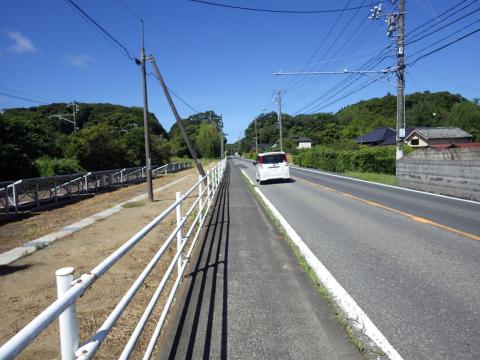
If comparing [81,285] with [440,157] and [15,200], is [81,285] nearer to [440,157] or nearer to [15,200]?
[15,200]

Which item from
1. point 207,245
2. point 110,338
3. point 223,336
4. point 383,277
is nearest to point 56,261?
point 207,245

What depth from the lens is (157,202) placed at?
16266 millimetres

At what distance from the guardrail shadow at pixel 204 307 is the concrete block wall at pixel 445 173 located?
385 inches

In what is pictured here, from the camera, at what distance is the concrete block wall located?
41.3 feet

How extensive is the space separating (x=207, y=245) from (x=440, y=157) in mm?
15357

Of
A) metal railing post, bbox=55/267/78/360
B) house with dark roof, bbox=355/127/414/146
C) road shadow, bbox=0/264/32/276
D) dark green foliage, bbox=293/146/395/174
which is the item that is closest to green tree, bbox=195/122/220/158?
house with dark roof, bbox=355/127/414/146

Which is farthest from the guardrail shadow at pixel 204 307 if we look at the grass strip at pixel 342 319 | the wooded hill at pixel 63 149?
the wooded hill at pixel 63 149

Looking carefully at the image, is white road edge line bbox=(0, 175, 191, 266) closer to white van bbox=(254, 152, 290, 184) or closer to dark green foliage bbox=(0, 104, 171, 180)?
white van bbox=(254, 152, 290, 184)

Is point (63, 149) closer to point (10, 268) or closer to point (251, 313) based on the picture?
point (10, 268)

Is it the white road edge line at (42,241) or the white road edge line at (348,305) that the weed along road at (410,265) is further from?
the white road edge line at (42,241)

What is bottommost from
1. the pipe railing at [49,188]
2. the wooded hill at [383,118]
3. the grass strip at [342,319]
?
the grass strip at [342,319]

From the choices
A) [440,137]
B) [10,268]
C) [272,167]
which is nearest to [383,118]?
[440,137]

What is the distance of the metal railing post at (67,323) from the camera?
174 cm

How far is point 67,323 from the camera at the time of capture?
178 centimetres
